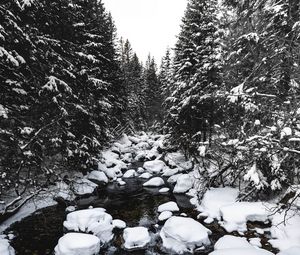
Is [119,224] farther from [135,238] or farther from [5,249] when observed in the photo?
[5,249]

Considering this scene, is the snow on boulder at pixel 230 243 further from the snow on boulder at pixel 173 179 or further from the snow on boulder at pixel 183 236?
the snow on boulder at pixel 173 179

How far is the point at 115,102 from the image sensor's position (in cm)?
2272

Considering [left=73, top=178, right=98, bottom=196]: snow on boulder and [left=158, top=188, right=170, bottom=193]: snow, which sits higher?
[left=73, top=178, right=98, bottom=196]: snow on boulder

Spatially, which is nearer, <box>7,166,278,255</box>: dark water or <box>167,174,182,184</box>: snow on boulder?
<box>7,166,278,255</box>: dark water

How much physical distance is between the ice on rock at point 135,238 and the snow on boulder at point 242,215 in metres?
2.84

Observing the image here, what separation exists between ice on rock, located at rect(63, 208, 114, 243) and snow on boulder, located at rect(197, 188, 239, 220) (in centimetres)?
384

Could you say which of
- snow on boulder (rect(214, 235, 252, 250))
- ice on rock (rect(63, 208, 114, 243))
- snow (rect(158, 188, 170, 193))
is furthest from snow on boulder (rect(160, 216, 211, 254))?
snow (rect(158, 188, 170, 193))

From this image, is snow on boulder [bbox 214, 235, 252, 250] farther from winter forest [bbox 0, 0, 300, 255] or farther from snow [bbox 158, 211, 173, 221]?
snow [bbox 158, 211, 173, 221]

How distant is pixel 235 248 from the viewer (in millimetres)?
7078

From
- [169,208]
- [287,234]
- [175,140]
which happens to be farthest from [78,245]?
[175,140]

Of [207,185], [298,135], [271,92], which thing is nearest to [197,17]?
[271,92]

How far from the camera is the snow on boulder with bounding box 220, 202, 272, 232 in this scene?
927 cm

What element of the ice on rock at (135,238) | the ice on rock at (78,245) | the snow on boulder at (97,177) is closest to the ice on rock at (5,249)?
the ice on rock at (78,245)

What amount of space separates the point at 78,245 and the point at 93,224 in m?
1.42
